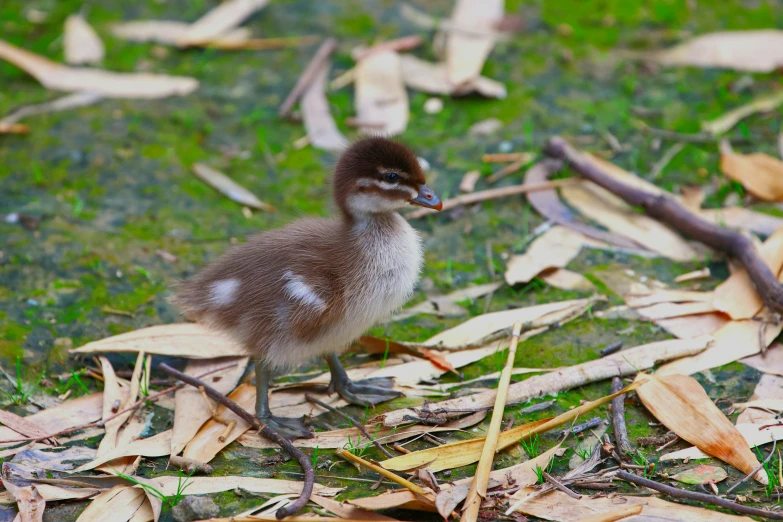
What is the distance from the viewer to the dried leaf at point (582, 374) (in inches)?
151

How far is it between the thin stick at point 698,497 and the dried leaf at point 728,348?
0.78 m

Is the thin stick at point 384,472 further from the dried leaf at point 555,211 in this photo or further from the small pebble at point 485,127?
the small pebble at point 485,127

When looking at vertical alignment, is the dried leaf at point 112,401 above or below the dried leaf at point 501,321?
below

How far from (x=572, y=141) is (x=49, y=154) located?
11.2 feet

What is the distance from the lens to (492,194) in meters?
5.43

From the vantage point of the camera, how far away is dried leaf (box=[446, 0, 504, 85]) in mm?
6523

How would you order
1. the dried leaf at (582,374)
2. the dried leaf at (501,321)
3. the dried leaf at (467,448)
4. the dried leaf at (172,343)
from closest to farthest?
1. the dried leaf at (467,448)
2. the dried leaf at (582,374)
3. the dried leaf at (172,343)
4. the dried leaf at (501,321)

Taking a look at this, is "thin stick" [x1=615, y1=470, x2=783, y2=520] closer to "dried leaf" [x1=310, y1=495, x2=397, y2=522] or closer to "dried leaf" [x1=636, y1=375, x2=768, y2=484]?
"dried leaf" [x1=636, y1=375, x2=768, y2=484]

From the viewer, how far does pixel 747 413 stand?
366 cm

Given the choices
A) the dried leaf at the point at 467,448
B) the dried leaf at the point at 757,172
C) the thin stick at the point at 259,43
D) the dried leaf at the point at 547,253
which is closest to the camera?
the dried leaf at the point at 467,448

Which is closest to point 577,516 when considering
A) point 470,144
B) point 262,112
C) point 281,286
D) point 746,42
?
point 281,286

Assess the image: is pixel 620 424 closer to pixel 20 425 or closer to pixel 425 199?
pixel 425 199

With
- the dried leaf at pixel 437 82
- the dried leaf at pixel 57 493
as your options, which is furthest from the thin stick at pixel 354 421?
the dried leaf at pixel 437 82

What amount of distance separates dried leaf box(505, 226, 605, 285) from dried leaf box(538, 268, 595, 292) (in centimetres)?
4
